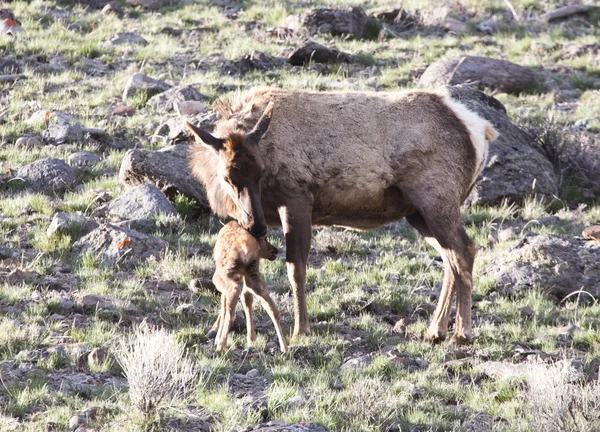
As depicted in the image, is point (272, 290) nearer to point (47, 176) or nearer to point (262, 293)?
point (262, 293)

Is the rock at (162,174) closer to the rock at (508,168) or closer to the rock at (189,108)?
the rock at (189,108)

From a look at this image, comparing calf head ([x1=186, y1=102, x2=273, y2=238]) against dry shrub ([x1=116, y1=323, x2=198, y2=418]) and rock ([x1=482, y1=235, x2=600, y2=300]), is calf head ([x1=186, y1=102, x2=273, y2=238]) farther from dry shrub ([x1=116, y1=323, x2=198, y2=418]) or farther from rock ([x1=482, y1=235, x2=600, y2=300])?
rock ([x1=482, y1=235, x2=600, y2=300])

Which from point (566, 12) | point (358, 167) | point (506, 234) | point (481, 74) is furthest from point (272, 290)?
point (566, 12)

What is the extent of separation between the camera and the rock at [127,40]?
19375 mm

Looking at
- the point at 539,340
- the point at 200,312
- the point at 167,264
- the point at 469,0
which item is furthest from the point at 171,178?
the point at 469,0

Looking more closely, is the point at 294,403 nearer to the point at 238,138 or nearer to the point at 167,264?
the point at 238,138

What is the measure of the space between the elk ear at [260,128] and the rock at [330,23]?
40.2 feet

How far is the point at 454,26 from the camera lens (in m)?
21.8

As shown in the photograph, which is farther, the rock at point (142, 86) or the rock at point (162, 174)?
the rock at point (142, 86)

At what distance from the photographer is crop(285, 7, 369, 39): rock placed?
20.6 metres

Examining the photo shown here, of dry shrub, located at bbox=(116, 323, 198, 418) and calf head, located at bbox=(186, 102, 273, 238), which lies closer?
dry shrub, located at bbox=(116, 323, 198, 418)

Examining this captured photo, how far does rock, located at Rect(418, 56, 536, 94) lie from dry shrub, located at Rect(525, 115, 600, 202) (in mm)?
2307

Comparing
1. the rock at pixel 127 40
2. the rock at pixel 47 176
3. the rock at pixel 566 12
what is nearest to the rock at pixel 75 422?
the rock at pixel 47 176

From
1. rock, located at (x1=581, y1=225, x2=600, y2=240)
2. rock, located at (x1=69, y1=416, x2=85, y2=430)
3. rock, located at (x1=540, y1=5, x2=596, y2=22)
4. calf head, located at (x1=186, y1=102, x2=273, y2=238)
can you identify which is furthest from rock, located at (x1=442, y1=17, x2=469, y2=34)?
rock, located at (x1=69, y1=416, x2=85, y2=430)
